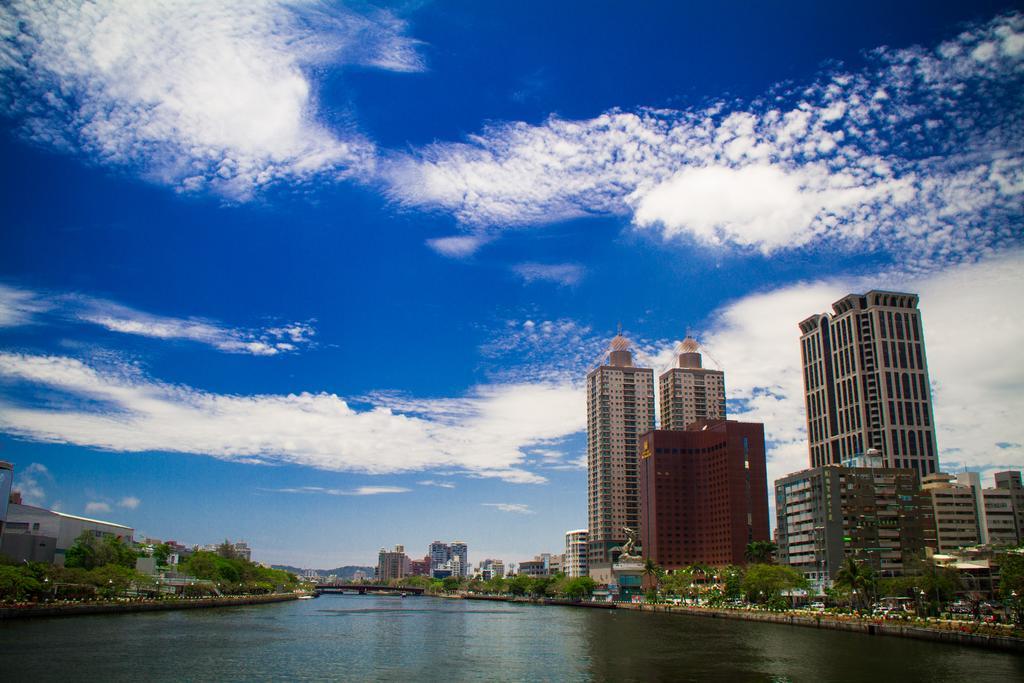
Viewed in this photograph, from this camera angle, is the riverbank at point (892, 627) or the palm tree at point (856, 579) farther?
the palm tree at point (856, 579)

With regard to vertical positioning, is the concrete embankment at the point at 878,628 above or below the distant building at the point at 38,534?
below

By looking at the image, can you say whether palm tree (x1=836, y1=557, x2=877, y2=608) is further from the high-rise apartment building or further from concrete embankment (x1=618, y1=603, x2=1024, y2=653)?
the high-rise apartment building

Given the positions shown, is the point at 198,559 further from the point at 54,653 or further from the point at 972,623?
the point at 972,623

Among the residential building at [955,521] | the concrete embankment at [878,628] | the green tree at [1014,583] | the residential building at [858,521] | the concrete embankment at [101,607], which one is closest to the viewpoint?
the concrete embankment at [878,628]

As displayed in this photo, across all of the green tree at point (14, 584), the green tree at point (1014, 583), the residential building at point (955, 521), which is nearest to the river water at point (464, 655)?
the green tree at point (14, 584)

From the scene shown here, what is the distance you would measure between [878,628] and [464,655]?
57885 millimetres

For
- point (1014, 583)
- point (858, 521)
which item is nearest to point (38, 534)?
point (1014, 583)

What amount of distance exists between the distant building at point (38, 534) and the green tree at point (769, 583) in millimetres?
137778

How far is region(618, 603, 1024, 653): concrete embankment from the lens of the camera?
81625 millimetres

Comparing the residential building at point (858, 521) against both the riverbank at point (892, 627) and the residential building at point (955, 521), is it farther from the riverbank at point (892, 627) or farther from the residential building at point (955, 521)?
the riverbank at point (892, 627)

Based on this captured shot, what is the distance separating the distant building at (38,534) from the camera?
146750 millimetres

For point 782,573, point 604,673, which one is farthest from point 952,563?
point 604,673

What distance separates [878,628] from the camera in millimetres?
103562

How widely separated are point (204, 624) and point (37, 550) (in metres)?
56.6
